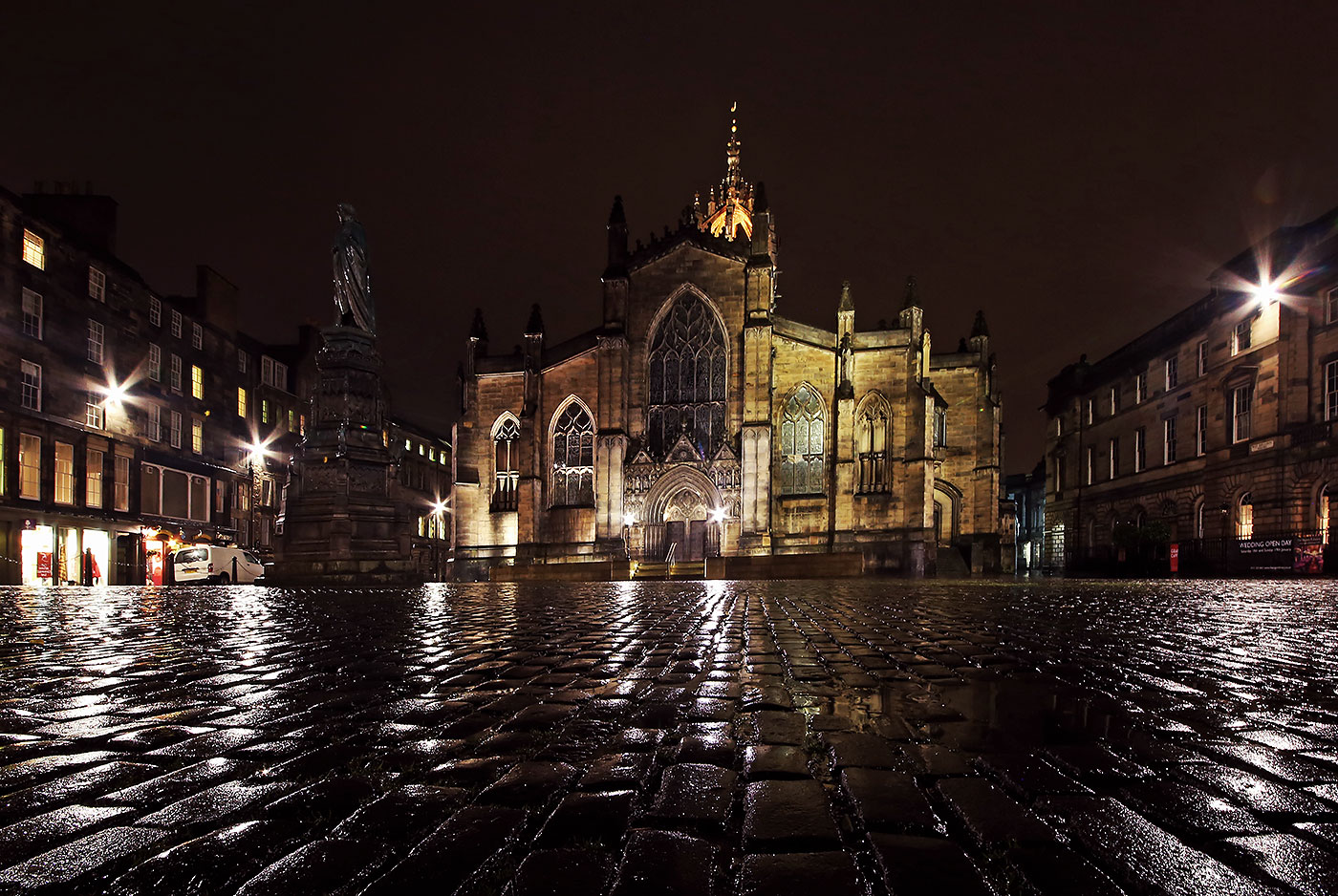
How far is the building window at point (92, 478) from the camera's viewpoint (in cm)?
2814

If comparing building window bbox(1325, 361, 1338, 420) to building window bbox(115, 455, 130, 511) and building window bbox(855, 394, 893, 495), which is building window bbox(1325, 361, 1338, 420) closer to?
building window bbox(855, 394, 893, 495)

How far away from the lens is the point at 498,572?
26.3m

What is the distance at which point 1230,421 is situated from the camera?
30312mm

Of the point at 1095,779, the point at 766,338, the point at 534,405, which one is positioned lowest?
the point at 1095,779

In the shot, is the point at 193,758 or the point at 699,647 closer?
the point at 193,758

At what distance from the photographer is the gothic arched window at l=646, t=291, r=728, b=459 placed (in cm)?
3347

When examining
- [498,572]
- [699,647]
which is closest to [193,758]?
[699,647]

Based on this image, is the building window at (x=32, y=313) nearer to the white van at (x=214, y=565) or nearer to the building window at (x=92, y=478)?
the building window at (x=92, y=478)

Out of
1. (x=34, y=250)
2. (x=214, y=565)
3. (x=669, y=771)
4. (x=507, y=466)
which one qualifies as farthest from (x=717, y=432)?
(x=669, y=771)

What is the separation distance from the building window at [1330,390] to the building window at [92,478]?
43528mm

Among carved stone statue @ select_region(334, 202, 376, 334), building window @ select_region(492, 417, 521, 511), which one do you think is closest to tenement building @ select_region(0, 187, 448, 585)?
carved stone statue @ select_region(334, 202, 376, 334)

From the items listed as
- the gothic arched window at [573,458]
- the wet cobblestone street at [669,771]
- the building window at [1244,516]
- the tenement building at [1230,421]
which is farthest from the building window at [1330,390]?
the wet cobblestone street at [669,771]

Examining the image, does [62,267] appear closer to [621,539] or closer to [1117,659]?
[621,539]

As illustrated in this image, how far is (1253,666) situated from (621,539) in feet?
92.9
